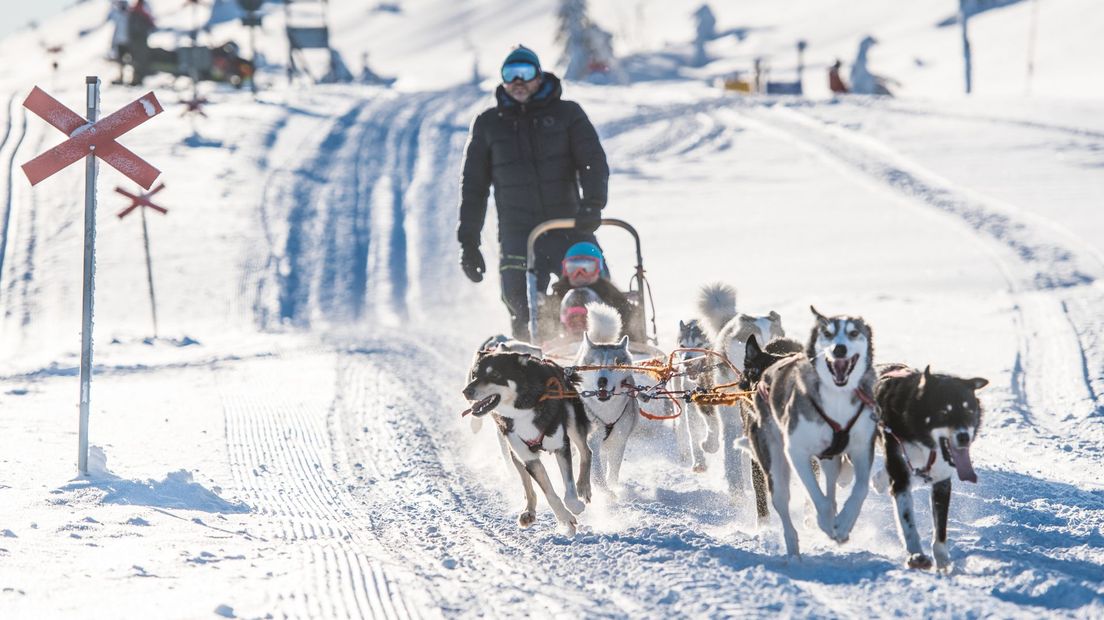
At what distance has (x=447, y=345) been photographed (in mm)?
12281

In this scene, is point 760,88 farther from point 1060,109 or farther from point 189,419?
point 189,419

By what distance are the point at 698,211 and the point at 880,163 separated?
13.3ft

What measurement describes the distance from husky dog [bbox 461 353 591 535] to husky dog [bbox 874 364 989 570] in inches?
57.1

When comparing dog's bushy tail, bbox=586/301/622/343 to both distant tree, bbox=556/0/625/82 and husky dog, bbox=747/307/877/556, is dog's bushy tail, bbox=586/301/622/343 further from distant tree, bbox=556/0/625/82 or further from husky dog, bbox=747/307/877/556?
distant tree, bbox=556/0/625/82

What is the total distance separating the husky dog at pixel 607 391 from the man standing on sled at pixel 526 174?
0.87m

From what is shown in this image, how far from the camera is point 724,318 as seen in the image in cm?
686

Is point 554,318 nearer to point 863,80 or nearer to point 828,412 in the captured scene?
point 828,412

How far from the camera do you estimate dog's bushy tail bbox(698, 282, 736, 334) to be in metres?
6.85

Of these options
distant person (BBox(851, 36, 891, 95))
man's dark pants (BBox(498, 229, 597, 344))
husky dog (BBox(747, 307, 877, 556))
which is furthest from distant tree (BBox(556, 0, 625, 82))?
husky dog (BBox(747, 307, 877, 556))

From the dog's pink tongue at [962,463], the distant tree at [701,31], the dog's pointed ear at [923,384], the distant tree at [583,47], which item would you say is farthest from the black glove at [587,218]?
the distant tree at [701,31]

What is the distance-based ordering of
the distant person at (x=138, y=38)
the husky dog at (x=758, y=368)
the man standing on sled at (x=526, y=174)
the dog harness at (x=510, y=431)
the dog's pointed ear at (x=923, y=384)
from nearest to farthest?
the dog's pointed ear at (x=923, y=384) → the husky dog at (x=758, y=368) → the dog harness at (x=510, y=431) → the man standing on sled at (x=526, y=174) → the distant person at (x=138, y=38)

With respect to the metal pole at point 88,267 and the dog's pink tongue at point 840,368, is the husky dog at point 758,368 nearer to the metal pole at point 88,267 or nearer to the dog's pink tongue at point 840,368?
the dog's pink tongue at point 840,368

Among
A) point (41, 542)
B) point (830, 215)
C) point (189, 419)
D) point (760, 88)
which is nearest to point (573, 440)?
point (41, 542)

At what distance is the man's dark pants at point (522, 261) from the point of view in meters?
7.58
